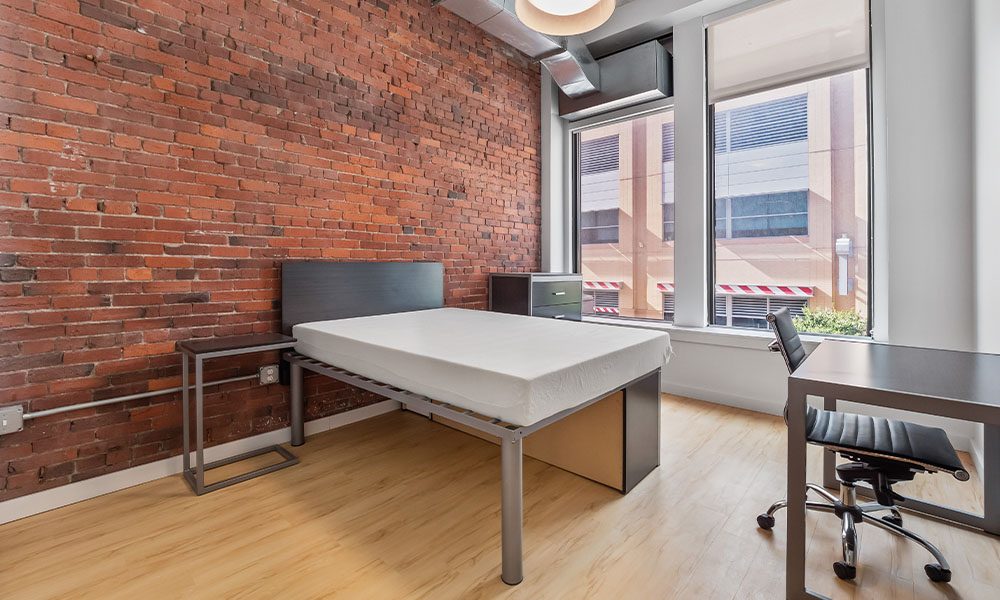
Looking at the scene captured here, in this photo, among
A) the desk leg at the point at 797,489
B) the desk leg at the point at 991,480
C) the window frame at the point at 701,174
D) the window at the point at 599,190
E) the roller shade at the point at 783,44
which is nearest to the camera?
the desk leg at the point at 797,489

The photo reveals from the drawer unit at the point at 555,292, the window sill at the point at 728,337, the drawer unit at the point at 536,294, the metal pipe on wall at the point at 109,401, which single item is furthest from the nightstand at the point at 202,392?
the window sill at the point at 728,337

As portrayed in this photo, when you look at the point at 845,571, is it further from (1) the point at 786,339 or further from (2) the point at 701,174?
(2) the point at 701,174

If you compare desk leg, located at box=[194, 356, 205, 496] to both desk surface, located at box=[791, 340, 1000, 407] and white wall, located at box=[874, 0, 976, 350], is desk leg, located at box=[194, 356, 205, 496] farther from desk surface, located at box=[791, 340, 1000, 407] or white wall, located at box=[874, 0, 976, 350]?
white wall, located at box=[874, 0, 976, 350]

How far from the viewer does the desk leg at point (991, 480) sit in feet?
6.09

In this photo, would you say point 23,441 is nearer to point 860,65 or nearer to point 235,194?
point 235,194

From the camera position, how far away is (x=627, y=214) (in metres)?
4.79

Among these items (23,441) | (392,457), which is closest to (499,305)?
(392,457)

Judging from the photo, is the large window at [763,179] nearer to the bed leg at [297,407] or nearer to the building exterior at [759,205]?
the building exterior at [759,205]

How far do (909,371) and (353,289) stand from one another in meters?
3.08

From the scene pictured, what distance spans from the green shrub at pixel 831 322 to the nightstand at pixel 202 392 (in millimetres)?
3904

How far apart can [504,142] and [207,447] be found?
369cm

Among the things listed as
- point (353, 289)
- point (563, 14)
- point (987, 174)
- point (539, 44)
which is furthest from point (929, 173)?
point (353, 289)

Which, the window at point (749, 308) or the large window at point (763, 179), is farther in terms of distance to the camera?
the window at point (749, 308)

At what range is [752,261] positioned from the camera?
3934mm
